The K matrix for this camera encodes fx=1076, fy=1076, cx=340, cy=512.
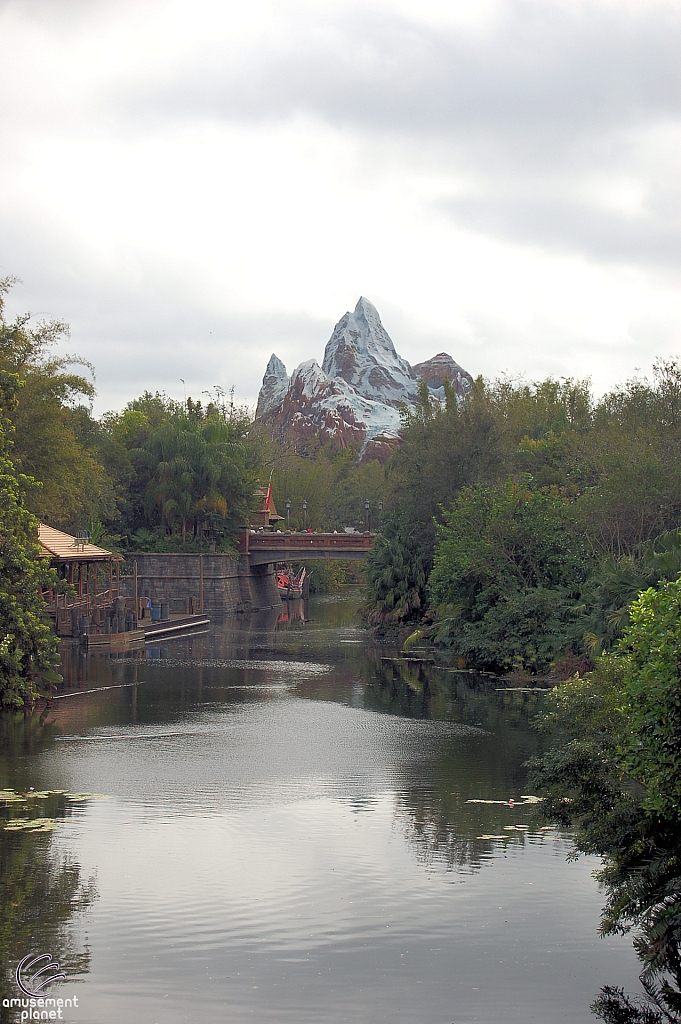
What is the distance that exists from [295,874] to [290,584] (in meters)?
59.6

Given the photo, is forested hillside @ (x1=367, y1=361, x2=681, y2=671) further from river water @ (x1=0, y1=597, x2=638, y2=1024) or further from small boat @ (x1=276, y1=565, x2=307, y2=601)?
small boat @ (x1=276, y1=565, x2=307, y2=601)

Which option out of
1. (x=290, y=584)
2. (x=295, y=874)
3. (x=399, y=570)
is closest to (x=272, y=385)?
(x=290, y=584)

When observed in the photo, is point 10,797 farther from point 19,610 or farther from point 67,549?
point 67,549

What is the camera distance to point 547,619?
29.3 m

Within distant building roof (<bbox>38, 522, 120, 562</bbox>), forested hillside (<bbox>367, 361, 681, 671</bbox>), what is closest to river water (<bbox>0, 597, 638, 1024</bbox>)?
forested hillside (<bbox>367, 361, 681, 671</bbox>)

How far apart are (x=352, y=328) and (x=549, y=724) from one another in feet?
451

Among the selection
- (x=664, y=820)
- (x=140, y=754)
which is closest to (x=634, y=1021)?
(x=664, y=820)

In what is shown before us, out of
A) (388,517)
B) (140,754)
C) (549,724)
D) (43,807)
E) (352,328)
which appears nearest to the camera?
(549,724)

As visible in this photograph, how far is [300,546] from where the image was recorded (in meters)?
59.0

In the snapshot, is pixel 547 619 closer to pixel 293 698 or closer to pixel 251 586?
pixel 293 698

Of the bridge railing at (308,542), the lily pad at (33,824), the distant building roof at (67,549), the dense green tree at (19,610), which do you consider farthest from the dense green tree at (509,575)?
the bridge railing at (308,542)

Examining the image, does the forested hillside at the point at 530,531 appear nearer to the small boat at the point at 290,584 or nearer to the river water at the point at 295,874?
the river water at the point at 295,874

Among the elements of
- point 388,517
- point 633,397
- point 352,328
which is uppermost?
point 352,328

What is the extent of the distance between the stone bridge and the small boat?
720 cm
